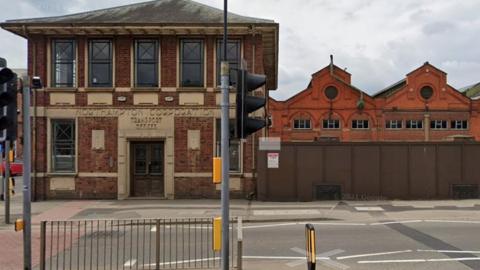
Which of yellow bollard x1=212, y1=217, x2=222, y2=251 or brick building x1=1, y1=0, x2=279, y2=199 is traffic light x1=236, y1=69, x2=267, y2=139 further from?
brick building x1=1, y1=0, x2=279, y2=199

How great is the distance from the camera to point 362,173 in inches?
755

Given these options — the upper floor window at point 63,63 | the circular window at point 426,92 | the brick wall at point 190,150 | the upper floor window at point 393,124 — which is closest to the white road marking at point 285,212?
the brick wall at point 190,150

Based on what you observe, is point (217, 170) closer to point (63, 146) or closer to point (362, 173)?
point (362, 173)

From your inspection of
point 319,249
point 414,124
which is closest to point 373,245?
point 319,249

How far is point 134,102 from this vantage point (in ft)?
64.0

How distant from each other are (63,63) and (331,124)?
45068mm

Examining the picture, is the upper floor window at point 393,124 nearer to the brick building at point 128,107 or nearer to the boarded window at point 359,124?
the boarded window at point 359,124

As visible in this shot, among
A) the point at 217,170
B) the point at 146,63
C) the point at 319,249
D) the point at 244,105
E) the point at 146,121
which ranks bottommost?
the point at 319,249

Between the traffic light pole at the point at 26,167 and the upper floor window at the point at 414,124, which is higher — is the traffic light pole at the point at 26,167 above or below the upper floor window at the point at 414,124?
below

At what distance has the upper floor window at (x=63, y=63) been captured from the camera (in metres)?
19.8

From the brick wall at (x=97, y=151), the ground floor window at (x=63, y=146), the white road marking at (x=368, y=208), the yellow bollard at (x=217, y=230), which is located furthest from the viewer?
the ground floor window at (x=63, y=146)

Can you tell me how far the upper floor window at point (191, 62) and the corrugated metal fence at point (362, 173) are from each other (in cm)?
401

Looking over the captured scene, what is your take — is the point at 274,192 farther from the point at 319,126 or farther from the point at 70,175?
the point at 319,126

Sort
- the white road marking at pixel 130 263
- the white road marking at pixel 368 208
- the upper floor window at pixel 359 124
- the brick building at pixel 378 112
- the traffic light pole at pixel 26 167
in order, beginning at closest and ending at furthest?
the traffic light pole at pixel 26 167, the white road marking at pixel 130 263, the white road marking at pixel 368 208, the brick building at pixel 378 112, the upper floor window at pixel 359 124
